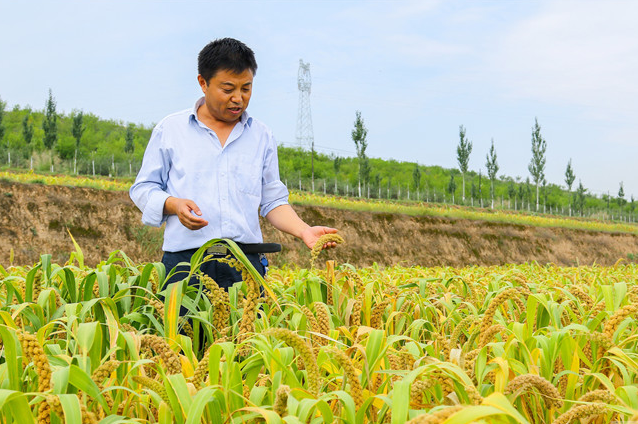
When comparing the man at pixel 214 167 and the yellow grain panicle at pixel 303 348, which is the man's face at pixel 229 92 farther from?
the yellow grain panicle at pixel 303 348

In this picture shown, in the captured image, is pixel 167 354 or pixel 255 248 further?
pixel 255 248

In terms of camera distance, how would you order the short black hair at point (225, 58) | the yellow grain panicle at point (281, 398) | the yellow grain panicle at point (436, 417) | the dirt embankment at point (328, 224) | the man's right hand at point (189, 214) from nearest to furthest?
the yellow grain panicle at point (436, 417) → the yellow grain panicle at point (281, 398) → the man's right hand at point (189, 214) → the short black hair at point (225, 58) → the dirt embankment at point (328, 224)

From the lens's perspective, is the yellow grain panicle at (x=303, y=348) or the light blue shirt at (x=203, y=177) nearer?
the yellow grain panicle at (x=303, y=348)

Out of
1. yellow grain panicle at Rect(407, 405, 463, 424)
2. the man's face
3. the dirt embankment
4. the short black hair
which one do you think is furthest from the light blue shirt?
the dirt embankment

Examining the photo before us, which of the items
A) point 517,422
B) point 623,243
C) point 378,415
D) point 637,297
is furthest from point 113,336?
point 623,243

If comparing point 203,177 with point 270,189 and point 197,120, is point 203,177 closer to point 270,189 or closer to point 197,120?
point 197,120

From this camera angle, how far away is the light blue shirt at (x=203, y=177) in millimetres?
2482

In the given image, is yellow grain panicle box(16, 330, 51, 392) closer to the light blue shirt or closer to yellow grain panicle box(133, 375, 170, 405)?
yellow grain panicle box(133, 375, 170, 405)

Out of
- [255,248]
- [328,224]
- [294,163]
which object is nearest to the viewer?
[255,248]

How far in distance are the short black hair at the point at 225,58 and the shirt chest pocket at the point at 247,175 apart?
0.42 metres

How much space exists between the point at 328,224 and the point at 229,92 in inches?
507

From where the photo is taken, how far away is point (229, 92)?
8.08 feet

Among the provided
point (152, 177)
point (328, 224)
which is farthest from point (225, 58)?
point (328, 224)

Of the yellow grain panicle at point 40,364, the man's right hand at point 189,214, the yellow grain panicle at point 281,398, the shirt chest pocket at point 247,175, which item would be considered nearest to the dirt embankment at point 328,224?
the shirt chest pocket at point 247,175
